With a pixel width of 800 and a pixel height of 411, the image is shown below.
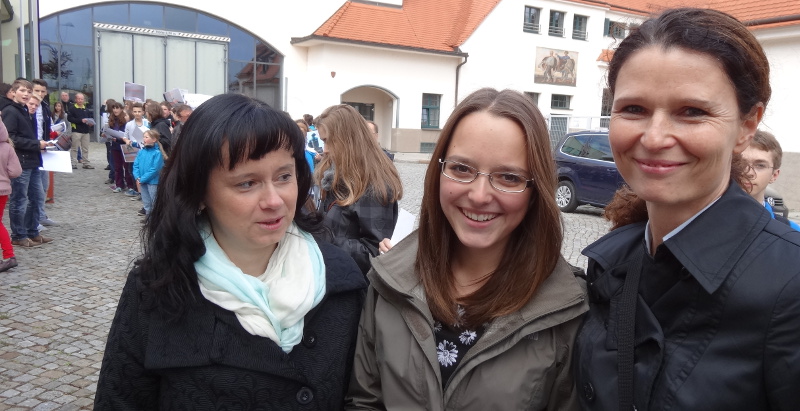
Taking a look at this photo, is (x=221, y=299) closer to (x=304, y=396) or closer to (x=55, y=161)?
(x=304, y=396)

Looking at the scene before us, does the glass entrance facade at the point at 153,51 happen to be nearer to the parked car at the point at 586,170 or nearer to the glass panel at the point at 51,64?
the glass panel at the point at 51,64

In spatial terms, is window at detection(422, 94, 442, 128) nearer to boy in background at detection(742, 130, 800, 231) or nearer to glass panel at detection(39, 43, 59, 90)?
glass panel at detection(39, 43, 59, 90)

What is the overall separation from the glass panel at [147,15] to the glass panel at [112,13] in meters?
0.30

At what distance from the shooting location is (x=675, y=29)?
1465mm

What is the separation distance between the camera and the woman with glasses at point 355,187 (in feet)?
12.4

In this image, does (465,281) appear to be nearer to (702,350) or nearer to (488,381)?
(488,381)

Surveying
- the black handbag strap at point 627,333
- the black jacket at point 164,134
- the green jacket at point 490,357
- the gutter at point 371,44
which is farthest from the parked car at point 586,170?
the gutter at point 371,44

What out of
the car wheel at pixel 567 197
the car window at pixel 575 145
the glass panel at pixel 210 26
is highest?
the glass panel at pixel 210 26

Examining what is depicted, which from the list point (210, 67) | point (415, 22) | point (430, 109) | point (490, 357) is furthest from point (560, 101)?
point (490, 357)

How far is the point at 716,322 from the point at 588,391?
15.9 inches

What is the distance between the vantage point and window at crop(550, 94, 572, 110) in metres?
31.5

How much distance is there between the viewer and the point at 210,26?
25797 mm

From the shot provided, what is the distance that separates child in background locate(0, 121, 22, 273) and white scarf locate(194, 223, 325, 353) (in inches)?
238

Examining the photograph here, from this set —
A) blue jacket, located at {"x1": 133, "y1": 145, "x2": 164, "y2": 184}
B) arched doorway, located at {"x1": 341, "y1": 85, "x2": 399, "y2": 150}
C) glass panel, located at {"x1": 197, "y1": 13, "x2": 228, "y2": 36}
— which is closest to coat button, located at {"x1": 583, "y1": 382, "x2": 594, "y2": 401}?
blue jacket, located at {"x1": 133, "y1": 145, "x2": 164, "y2": 184}
